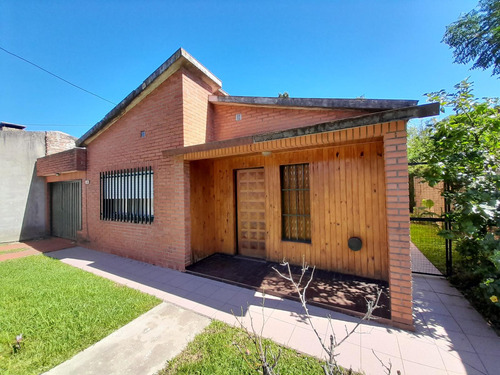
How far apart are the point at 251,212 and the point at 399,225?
12.8ft

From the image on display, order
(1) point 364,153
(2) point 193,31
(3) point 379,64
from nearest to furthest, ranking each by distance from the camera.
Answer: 1. (1) point 364,153
2. (2) point 193,31
3. (3) point 379,64

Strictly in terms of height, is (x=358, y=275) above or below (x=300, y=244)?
below

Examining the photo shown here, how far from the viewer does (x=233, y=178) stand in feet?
20.6

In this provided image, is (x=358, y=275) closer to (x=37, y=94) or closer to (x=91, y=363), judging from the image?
(x=91, y=363)

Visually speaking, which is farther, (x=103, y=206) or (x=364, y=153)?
(x=103, y=206)

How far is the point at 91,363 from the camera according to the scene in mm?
2438

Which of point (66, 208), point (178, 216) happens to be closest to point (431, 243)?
point (178, 216)

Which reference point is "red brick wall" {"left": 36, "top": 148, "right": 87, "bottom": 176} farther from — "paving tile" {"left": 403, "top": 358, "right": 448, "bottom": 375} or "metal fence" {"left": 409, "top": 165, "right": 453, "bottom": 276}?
"metal fence" {"left": 409, "top": 165, "right": 453, "bottom": 276}

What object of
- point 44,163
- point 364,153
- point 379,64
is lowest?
point 364,153

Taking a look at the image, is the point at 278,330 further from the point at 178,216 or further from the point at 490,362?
the point at 178,216

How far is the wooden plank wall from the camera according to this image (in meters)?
4.58

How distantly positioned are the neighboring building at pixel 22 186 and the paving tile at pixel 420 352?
47.8ft

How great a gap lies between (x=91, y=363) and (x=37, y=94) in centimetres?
1659

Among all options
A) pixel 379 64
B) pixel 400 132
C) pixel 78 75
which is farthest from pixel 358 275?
pixel 78 75
